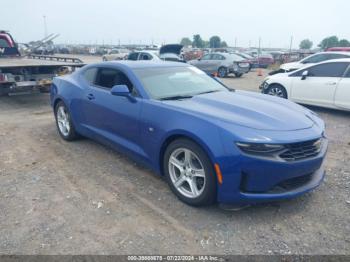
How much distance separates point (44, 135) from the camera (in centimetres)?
609

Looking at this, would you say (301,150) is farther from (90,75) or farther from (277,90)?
(277,90)

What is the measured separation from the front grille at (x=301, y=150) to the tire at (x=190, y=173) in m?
0.72

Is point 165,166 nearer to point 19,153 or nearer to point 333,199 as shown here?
point 333,199

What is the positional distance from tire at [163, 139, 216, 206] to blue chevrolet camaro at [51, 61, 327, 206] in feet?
0.03

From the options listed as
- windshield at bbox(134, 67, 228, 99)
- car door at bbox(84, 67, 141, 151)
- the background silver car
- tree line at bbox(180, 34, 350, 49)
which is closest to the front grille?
windshield at bbox(134, 67, 228, 99)

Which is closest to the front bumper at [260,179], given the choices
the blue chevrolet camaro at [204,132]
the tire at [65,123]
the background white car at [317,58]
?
the blue chevrolet camaro at [204,132]

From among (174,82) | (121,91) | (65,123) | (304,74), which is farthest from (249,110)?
(304,74)

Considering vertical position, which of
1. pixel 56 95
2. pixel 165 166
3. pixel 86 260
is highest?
pixel 56 95

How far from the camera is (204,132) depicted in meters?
3.12

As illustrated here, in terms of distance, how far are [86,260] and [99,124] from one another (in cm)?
235

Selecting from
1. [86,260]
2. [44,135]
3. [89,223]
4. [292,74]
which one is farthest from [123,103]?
[292,74]

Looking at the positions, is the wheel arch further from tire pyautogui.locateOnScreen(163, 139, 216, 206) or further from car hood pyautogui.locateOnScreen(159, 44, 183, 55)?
car hood pyautogui.locateOnScreen(159, 44, 183, 55)

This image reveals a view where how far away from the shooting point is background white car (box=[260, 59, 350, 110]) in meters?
7.62

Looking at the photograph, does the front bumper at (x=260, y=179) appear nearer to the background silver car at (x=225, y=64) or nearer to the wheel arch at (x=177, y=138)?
the wheel arch at (x=177, y=138)
